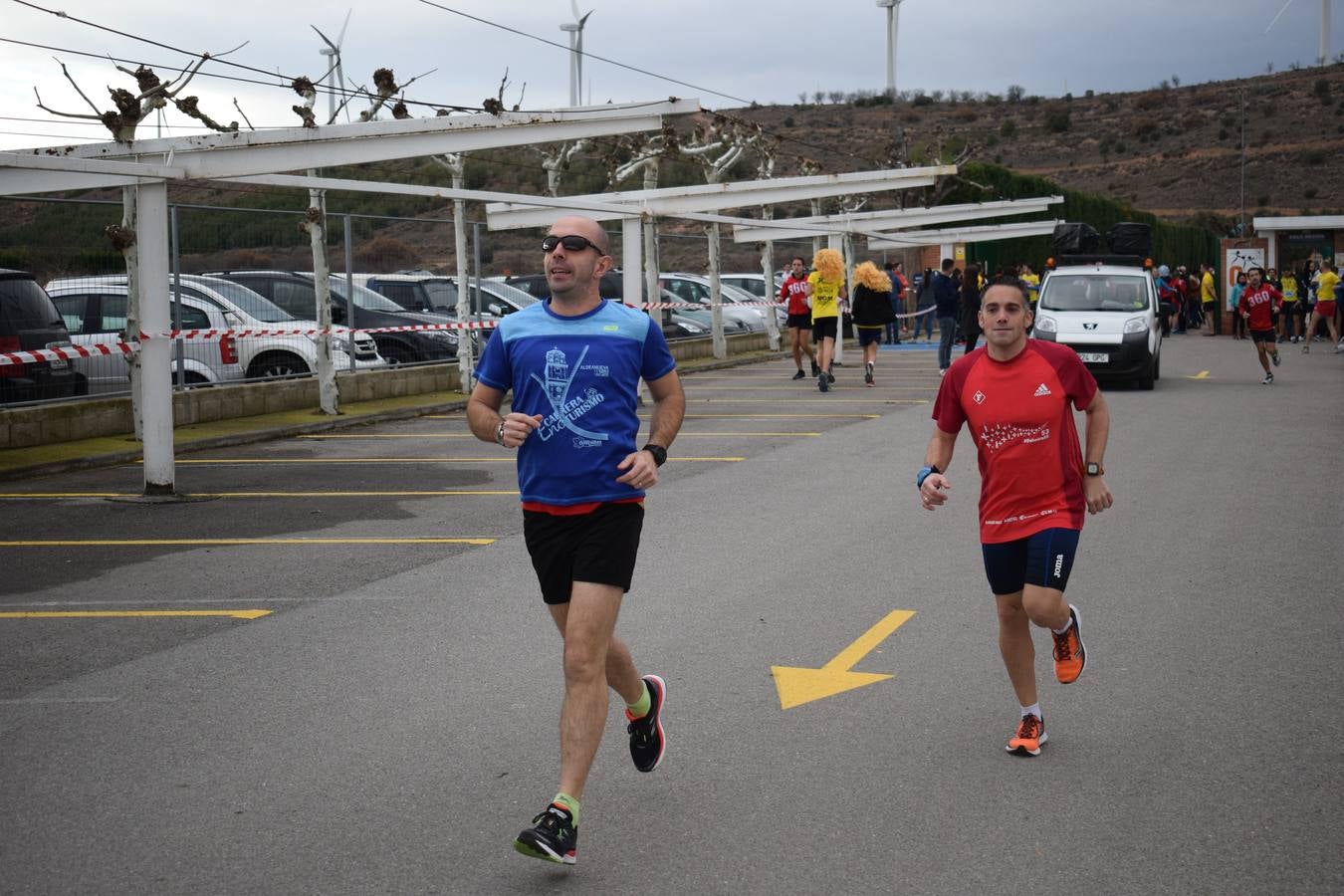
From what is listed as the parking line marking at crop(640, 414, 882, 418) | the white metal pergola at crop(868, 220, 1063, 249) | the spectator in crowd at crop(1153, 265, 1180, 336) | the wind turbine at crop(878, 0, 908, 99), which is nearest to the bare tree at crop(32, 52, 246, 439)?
the parking line marking at crop(640, 414, 882, 418)

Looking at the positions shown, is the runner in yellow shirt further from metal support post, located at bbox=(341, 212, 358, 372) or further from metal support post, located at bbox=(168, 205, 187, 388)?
metal support post, located at bbox=(168, 205, 187, 388)

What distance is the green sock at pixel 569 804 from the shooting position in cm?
431

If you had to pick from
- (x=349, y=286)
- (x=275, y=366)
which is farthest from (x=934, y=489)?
(x=349, y=286)

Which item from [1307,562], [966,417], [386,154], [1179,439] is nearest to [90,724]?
[966,417]

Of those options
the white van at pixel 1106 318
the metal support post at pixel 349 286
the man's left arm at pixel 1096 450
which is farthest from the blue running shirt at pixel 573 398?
the white van at pixel 1106 318

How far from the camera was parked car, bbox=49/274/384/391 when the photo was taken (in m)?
15.9

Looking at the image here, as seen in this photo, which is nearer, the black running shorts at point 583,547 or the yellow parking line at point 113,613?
the black running shorts at point 583,547

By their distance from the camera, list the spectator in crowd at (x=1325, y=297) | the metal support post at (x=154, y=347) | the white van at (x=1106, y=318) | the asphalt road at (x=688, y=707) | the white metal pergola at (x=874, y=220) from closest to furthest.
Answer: the asphalt road at (x=688, y=707)
the metal support post at (x=154, y=347)
the white van at (x=1106, y=318)
the white metal pergola at (x=874, y=220)
the spectator in crowd at (x=1325, y=297)

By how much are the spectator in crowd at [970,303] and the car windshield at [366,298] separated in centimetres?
944

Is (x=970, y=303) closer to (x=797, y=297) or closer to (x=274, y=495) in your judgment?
(x=797, y=297)

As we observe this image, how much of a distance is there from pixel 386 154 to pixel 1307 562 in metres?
9.09

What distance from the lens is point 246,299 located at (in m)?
18.7

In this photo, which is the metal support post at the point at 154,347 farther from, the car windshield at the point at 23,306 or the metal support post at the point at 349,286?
the metal support post at the point at 349,286

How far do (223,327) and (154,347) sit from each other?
615 cm
